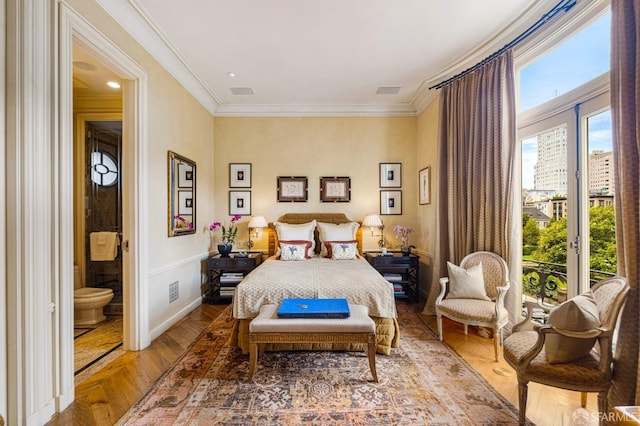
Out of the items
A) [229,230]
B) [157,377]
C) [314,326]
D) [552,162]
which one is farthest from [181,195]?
[552,162]

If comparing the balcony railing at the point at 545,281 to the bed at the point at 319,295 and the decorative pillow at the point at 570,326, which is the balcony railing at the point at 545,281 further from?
the bed at the point at 319,295

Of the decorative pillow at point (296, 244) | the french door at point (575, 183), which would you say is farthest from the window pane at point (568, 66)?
the decorative pillow at point (296, 244)

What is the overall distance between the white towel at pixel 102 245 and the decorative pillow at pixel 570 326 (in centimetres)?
481

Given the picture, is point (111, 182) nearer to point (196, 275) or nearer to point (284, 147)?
point (196, 275)

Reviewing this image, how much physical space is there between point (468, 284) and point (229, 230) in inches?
140

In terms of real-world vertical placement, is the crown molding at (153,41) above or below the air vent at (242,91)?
below

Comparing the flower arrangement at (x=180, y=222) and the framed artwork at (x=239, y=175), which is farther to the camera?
the framed artwork at (x=239, y=175)

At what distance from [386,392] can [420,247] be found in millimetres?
2992

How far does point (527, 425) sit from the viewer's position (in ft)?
5.90

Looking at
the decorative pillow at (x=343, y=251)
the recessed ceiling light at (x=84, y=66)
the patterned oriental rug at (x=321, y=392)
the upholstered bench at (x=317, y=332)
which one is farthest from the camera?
the decorative pillow at (x=343, y=251)

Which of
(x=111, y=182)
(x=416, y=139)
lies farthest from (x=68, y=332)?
(x=416, y=139)

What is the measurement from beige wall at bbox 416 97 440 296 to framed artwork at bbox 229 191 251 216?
115 inches

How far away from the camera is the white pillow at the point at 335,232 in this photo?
4.42 m

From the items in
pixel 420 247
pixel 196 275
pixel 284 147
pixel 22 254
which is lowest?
pixel 196 275
